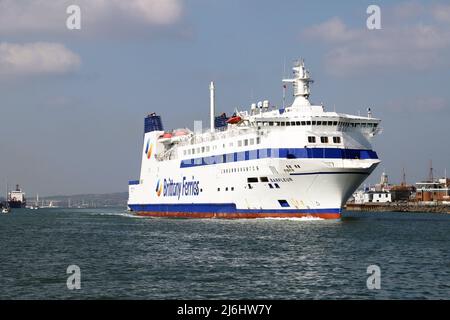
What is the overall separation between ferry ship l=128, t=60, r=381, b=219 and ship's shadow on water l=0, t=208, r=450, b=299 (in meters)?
7.10

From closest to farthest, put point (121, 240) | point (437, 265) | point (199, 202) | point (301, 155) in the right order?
point (437, 265) < point (121, 240) < point (301, 155) < point (199, 202)

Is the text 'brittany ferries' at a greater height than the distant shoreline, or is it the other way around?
the text 'brittany ferries'

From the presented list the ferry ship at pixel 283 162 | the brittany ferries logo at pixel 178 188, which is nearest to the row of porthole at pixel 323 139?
the ferry ship at pixel 283 162

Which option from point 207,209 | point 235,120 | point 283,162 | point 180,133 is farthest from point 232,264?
point 180,133

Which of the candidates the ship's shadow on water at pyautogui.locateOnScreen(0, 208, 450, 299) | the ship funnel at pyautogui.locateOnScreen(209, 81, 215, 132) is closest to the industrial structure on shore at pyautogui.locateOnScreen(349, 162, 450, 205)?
the ship funnel at pyautogui.locateOnScreen(209, 81, 215, 132)

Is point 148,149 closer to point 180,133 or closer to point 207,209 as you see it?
point 180,133

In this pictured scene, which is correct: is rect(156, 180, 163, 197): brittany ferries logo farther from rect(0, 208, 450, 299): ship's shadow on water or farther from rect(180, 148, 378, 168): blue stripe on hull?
rect(0, 208, 450, 299): ship's shadow on water

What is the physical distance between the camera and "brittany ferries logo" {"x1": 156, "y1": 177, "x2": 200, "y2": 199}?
239 feet

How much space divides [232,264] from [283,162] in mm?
26594

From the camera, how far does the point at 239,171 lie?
207 feet

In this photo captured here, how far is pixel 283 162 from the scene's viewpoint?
57.3 metres

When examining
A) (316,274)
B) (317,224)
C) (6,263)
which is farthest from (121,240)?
(316,274)
